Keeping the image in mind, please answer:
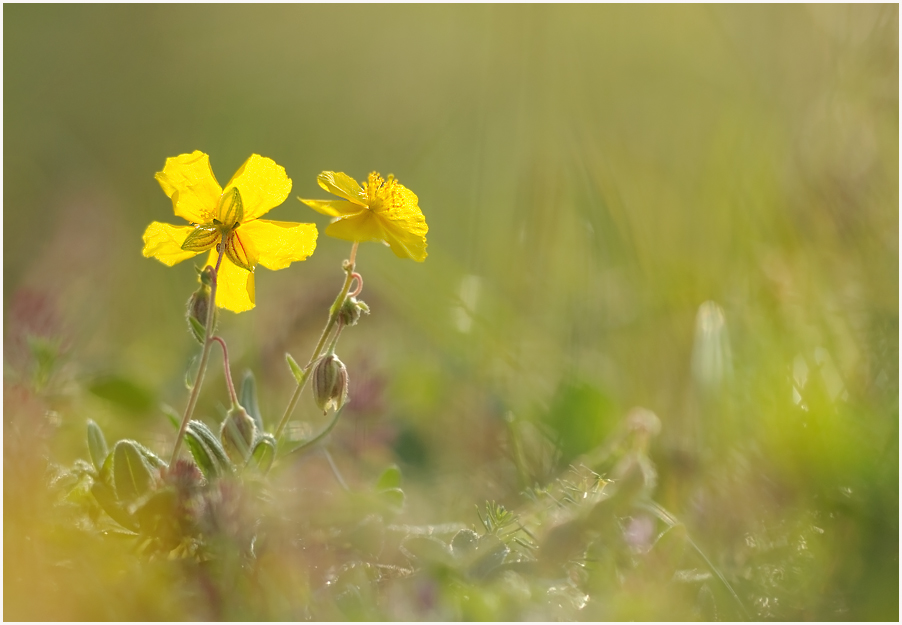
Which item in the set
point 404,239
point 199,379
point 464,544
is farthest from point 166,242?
point 464,544

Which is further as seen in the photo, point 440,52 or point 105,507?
point 440,52

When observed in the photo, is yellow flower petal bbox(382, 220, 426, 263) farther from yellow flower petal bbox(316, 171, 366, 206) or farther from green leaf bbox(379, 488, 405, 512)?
green leaf bbox(379, 488, 405, 512)

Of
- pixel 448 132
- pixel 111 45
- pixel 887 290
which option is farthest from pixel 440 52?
pixel 887 290

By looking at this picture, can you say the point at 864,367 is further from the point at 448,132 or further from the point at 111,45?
the point at 111,45

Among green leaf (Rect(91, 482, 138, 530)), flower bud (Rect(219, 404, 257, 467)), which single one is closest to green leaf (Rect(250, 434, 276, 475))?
flower bud (Rect(219, 404, 257, 467))

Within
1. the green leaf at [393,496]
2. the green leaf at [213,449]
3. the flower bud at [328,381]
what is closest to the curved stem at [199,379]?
the green leaf at [213,449]

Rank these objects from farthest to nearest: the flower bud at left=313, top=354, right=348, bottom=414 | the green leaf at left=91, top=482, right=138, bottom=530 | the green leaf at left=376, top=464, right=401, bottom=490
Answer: the green leaf at left=376, top=464, right=401, bottom=490 < the flower bud at left=313, top=354, right=348, bottom=414 < the green leaf at left=91, top=482, right=138, bottom=530
